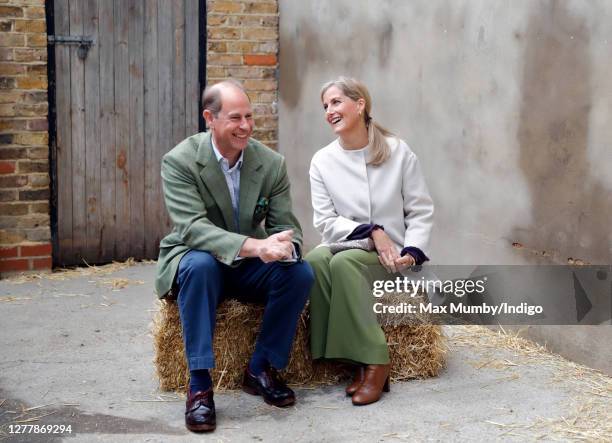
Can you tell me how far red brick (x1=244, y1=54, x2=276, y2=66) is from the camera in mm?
6309

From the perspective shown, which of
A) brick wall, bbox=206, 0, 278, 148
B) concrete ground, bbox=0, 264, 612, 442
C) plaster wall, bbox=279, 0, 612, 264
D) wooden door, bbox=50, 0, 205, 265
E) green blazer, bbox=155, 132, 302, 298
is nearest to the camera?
concrete ground, bbox=0, 264, 612, 442

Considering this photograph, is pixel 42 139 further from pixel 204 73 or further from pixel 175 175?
pixel 175 175

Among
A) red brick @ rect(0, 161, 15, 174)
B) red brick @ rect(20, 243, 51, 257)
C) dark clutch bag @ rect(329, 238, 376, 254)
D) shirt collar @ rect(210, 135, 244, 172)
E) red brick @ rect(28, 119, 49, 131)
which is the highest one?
shirt collar @ rect(210, 135, 244, 172)

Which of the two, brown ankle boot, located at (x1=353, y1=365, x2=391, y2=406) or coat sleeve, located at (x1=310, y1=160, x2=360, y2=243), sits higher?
coat sleeve, located at (x1=310, y1=160, x2=360, y2=243)

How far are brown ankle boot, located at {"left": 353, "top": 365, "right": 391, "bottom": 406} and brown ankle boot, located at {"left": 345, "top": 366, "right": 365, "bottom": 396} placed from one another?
0.10ft

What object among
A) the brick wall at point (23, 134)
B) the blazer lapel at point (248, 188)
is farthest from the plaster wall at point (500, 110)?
the brick wall at point (23, 134)

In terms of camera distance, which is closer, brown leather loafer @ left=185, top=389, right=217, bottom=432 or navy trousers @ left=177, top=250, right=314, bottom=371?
brown leather loafer @ left=185, top=389, right=217, bottom=432

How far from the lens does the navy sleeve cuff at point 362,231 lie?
12.5ft

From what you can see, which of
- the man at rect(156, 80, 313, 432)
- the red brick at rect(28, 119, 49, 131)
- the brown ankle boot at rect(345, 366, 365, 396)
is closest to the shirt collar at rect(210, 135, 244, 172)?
the man at rect(156, 80, 313, 432)

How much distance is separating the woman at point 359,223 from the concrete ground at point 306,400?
A: 22cm

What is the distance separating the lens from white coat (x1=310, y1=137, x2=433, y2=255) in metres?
3.91

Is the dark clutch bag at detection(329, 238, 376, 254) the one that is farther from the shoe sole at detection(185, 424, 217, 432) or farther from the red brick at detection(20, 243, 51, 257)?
the red brick at detection(20, 243, 51, 257)

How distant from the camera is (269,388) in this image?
3.56 m

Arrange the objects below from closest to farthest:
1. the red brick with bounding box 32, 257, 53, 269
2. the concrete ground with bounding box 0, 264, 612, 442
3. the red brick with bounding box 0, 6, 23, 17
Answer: the concrete ground with bounding box 0, 264, 612, 442
the red brick with bounding box 0, 6, 23, 17
the red brick with bounding box 32, 257, 53, 269
